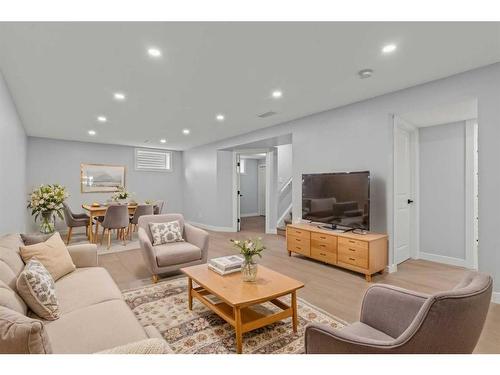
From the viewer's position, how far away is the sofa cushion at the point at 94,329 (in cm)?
128

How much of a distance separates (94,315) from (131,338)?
15.6 inches

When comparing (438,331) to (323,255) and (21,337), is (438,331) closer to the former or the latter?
(21,337)

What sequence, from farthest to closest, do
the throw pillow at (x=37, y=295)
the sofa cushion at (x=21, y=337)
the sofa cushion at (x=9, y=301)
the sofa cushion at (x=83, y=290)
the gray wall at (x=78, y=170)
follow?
the gray wall at (x=78, y=170), the sofa cushion at (x=83, y=290), the throw pillow at (x=37, y=295), the sofa cushion at (x=9, y=301), the sofa cushion at (x=21, y=337)

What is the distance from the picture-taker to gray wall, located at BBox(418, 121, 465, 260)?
3.79 meters

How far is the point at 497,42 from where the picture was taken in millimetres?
2217

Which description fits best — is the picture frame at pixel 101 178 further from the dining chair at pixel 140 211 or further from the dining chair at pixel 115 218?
the dining chair at pixel 115 218

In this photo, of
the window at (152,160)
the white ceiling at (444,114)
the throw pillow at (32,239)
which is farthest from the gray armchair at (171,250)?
the window at (152,160)

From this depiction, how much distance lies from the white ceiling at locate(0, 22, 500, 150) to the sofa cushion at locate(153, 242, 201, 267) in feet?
6.78

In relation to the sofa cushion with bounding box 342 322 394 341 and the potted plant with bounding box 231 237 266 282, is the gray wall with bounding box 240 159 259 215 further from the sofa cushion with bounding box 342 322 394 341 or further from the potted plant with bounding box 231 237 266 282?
the sofa cushion with bounding box 342 322 394 341

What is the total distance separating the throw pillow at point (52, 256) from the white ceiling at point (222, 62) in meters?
1.73

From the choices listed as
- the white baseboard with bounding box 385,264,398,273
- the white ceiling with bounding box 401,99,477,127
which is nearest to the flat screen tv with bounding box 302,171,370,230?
the white baseboard with bounding box 385,264,398,273

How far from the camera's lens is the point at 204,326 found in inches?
84.4

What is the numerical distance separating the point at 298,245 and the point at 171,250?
2.05 meters

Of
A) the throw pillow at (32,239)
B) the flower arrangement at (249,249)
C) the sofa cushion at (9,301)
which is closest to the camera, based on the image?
the sofa cushion at (9,301)
